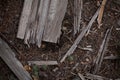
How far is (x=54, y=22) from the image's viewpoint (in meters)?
4.18

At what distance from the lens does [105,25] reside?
4438mm

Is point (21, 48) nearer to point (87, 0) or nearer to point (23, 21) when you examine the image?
point (23, 21)

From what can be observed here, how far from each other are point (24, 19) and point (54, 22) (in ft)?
1.34

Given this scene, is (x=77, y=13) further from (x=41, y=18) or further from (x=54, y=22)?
(x=41, y=18)

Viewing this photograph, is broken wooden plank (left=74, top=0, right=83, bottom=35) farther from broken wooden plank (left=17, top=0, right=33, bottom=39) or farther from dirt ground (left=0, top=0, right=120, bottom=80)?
broken wooden plank (left=17, top=0, right=33, bottom=39)

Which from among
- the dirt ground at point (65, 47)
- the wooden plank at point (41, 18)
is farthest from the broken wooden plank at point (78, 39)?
the wooden plank at point (41, 18)

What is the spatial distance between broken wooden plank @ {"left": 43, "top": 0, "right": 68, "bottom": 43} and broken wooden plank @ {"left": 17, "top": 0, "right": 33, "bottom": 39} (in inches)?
11.1

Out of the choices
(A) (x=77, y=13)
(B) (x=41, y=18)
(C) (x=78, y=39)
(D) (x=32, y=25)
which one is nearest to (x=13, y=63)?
(D) (x=32, y=25)

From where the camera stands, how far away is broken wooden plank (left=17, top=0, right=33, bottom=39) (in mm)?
4129

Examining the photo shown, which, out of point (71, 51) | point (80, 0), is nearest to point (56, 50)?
point (71, 51)

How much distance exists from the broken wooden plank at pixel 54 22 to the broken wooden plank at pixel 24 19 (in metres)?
0.28

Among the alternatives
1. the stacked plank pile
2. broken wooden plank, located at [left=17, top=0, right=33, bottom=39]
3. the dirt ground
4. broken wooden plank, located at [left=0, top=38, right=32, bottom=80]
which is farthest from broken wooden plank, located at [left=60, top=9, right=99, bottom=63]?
broken wooden plank, located at [left=17, top=0, right=33, bottom=39]

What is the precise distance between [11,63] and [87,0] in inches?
56.9

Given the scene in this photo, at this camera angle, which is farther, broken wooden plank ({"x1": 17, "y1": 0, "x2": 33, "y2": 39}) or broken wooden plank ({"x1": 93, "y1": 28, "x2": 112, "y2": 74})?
broken wooden plank ({"x1": 93, "y1": 28, "x2": 112, "y2": 74})
